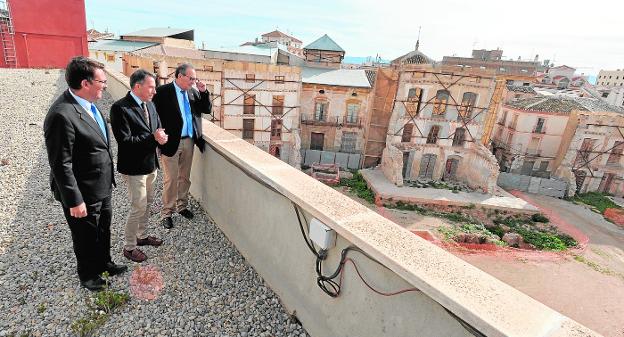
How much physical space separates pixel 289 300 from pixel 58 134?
8.51ft

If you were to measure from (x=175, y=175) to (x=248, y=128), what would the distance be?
1941 centimetres

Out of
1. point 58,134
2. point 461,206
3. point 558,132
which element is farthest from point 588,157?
point 58,134

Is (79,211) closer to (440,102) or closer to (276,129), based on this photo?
(276,129)

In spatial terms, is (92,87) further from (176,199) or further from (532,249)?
(532,249)

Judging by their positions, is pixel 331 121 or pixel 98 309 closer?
pixel 98 309

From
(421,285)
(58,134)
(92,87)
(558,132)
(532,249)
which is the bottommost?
(532,249)

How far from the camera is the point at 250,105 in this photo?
22.9 m

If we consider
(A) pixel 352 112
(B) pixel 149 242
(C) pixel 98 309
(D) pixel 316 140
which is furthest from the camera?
(D) pixel 316 140

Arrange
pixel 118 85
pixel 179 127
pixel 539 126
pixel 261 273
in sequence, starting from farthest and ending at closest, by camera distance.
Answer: pixel 539 126 → pixel 118 85 → pixel 179 127 → pixel 261 273

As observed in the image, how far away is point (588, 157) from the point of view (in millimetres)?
28359

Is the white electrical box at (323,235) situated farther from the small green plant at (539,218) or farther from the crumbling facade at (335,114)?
the small green plant at (539,218)

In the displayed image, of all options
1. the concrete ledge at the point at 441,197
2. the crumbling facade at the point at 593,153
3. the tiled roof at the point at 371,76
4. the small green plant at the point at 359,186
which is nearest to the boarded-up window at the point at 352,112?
the tiled roof at the point at 371,76

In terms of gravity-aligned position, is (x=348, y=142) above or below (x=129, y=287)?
below

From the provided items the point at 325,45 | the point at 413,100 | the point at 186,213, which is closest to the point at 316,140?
the point at 413,100
